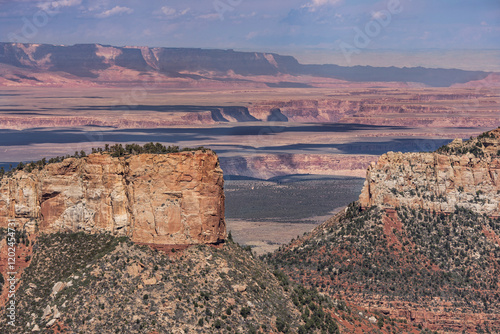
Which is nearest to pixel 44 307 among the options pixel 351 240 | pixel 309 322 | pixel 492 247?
pixel 309 322

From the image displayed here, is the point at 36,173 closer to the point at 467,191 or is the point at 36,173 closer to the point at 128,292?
the point at 128,292

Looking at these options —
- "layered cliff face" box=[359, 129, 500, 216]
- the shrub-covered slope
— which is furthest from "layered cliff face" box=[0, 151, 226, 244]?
"layered cliff face" box=[359, 129, 500, 216]

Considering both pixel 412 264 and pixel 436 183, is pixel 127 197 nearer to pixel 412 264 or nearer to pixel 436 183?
pixel 412 264

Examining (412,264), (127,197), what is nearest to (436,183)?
(412,264)

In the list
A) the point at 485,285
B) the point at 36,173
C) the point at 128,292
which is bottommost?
the point at 485,285

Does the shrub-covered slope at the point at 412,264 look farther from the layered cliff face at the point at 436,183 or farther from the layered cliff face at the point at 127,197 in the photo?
the layered cliff face at the point at 127,197

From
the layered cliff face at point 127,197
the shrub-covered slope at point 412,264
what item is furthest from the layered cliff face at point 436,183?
the layered cliff face at point 127,197
